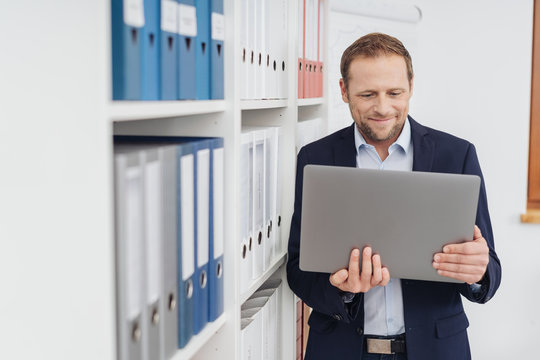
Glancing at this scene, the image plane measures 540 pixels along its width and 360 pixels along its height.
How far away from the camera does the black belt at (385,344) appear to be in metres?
1.64

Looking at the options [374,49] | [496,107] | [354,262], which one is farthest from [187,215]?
[496,107]

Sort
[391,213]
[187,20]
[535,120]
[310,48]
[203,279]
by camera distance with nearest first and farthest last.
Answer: [187,20]
[203,279]
[391,213]
[310,48]
[535,120]

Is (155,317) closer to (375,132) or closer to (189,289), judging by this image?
(189,289)

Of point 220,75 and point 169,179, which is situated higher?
point 220,75

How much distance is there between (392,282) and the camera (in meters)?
1.67

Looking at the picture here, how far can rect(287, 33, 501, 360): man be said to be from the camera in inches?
63.9

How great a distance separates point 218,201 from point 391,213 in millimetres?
382

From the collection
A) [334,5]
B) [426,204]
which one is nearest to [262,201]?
[426,204]

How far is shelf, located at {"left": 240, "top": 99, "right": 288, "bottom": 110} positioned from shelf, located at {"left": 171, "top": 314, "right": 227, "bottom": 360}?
1.44 ft

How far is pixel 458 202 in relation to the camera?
135 cm

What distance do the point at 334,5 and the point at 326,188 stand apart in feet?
5.91

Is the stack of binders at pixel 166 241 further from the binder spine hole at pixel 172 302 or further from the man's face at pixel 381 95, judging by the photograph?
→ the man's face at pixel 381 95

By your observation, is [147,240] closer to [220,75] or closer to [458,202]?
[220,75]

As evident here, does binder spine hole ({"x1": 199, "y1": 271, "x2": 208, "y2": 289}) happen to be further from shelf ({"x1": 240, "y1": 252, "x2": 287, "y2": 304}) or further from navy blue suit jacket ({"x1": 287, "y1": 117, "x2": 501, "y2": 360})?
navy blue suit jacket ({"x1": 287, "y1": 117, "x2": 501, "y2": 360})
